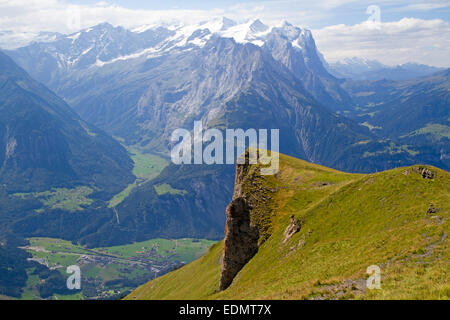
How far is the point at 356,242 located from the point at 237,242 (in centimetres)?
4326

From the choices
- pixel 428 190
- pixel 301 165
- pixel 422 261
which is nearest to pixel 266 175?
pixel 301 165

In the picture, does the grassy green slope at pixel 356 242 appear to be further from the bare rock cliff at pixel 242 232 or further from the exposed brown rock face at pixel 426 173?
the bare rock cliff at pixel 242 232

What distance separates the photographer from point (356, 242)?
2381 inches

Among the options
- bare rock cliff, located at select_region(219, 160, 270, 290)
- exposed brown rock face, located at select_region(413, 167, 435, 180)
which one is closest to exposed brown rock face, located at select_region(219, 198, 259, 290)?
bare rock cliff, located at select_region(219, 160, 270, 290)

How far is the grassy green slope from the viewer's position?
38.6 meters

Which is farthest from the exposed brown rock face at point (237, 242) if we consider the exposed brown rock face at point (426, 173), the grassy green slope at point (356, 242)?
the exposed brown rock face at point (426, 173)

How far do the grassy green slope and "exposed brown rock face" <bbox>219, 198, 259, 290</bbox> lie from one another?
5656 mm

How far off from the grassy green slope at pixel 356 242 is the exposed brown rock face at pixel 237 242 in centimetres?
566

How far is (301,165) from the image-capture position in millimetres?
132625

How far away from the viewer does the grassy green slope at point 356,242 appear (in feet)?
127

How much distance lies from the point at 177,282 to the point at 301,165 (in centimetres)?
9048

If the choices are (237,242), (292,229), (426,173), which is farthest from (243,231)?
(426,173)
